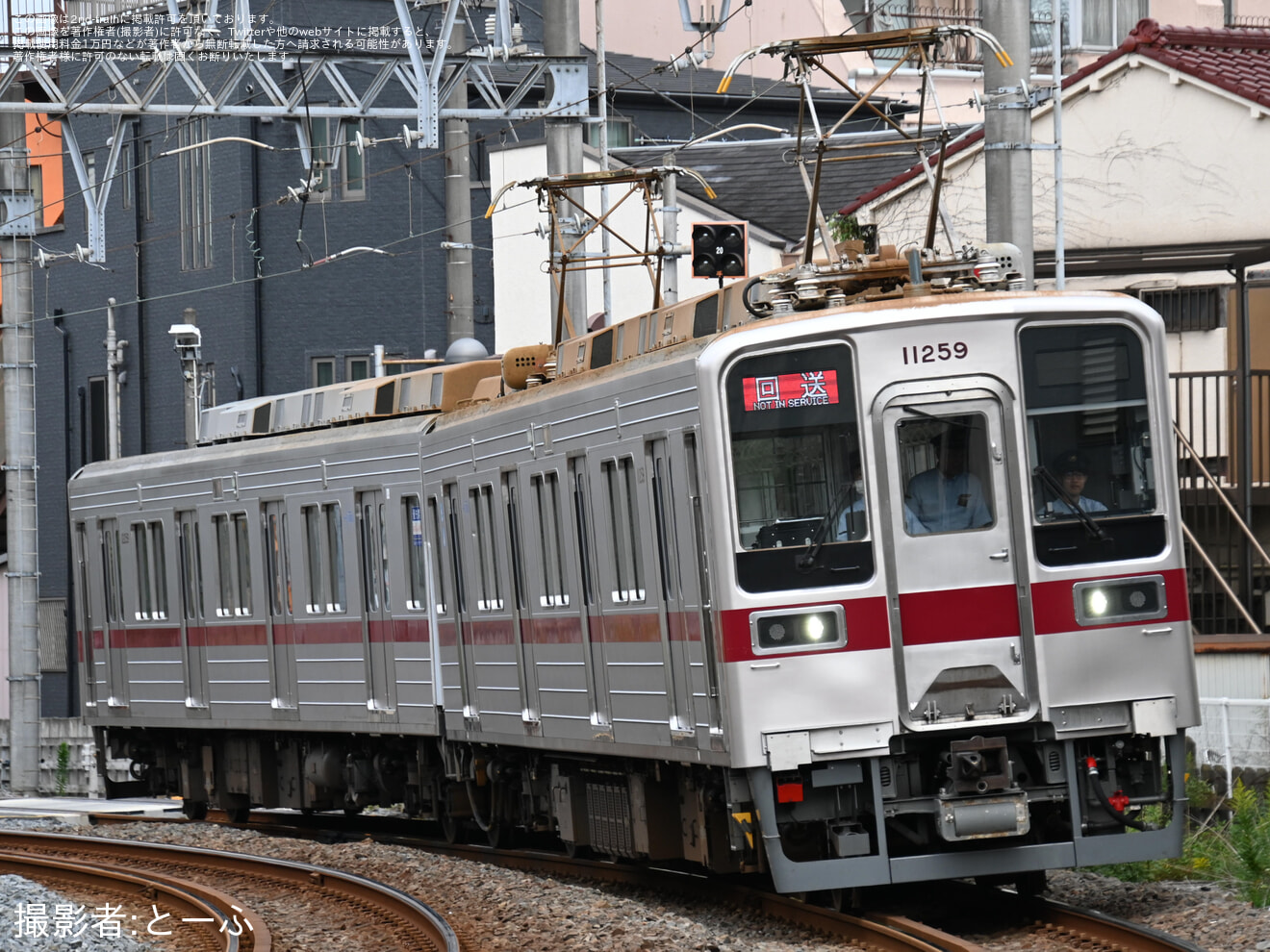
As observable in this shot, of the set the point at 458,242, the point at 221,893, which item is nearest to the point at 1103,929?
the point at 221,893

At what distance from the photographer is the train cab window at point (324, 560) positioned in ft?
57.4

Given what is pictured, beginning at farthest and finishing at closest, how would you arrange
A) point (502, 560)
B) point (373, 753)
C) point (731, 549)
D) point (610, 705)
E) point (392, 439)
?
point (373, 753), point (392, 439), point (502, 560), point (610, 705), point (731, 549)

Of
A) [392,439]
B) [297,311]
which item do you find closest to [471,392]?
[392,439]

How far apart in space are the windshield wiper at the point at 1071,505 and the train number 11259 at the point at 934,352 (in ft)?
2.08

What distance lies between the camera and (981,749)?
414 inches

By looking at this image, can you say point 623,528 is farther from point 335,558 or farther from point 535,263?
point 535,263

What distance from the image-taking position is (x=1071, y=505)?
424 inches

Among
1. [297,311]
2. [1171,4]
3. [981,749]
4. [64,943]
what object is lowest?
[64,943]

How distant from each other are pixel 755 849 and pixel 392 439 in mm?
6210

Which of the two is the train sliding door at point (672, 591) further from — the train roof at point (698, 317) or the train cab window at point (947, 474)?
the train cab window at point (947, 474)

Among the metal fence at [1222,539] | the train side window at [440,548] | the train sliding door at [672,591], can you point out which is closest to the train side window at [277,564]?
the train side window at [440,548]

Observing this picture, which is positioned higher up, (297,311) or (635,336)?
(297,311)

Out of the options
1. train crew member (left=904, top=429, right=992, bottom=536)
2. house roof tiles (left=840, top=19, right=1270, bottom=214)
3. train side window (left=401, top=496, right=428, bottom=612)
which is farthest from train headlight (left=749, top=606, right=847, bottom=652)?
house roof tiles (left=840, top=19, right=1270, bottom=214)

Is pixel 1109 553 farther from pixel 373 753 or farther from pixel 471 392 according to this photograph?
pixel 373 753
